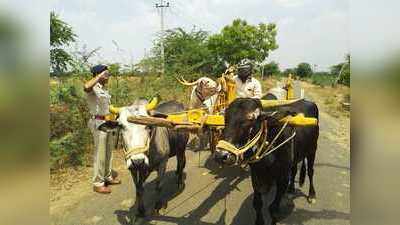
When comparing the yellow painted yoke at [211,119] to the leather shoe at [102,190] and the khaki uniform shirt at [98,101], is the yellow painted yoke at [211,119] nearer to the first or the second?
the khaki uniform shirt at [98,101]

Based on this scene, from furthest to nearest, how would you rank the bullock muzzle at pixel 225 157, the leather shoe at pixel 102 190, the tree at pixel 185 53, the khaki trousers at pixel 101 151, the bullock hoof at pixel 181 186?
the tree at pixel 185 53 < the bullock hoof at pixel 181 186 < the leather shoe at pixel 102 190 < the khaki trousers at pixel 101 151 < the bullock muzzle at pixel 225 157

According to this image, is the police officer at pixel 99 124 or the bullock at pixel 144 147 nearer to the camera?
the bullock at pixel 144 147

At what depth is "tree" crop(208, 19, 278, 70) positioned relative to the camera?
602 inches

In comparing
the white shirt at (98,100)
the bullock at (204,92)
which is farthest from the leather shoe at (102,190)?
the bullock at (204,92)

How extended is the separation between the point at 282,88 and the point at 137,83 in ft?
17.9

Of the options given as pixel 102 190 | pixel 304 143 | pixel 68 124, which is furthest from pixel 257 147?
pixel 68 124

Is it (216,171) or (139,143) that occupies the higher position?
(139,143)

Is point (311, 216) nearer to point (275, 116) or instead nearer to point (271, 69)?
point (275, 116)

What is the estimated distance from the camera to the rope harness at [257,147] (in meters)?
3.44

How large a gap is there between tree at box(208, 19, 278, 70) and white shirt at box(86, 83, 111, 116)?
9884mm

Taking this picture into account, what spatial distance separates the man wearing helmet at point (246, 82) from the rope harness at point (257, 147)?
143cm

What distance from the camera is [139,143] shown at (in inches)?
164
